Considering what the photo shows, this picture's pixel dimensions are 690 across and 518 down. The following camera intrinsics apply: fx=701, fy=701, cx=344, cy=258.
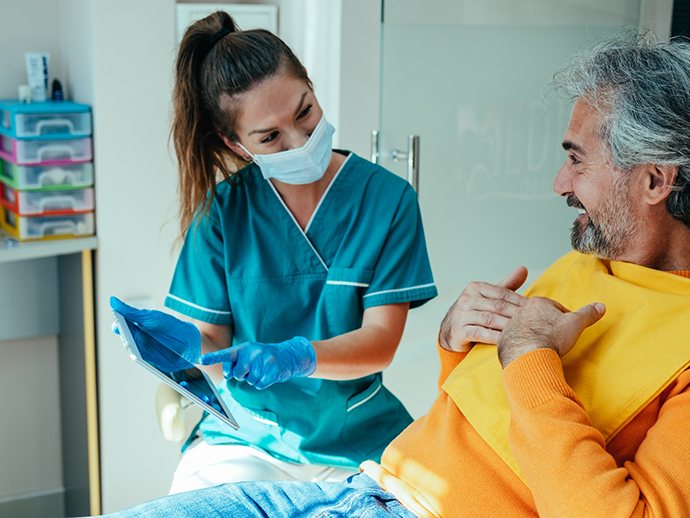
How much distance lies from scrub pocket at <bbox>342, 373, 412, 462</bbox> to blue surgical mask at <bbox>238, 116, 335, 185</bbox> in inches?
17.9

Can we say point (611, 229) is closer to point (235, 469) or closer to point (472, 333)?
point (472, 333)

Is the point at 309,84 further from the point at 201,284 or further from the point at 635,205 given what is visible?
the point at 635,205

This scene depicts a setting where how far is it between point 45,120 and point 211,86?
2.61 feet

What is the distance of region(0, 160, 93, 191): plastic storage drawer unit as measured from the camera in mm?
1953

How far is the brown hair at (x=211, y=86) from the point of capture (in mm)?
1361

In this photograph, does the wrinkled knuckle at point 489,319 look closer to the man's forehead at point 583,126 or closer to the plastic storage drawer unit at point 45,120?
the man's forehead at point 583,126

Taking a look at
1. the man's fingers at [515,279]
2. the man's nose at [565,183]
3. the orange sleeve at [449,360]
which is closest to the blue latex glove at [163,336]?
the orange sleeve at [449,360]

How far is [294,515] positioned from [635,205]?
0.72 metres

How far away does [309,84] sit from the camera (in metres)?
1.46

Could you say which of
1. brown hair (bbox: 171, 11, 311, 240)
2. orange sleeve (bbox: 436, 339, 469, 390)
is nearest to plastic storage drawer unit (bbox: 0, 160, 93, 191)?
brown hair (bbox: 171, 11, 311, 240)

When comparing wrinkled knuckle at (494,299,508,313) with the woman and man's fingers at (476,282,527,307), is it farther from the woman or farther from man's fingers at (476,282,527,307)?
the woman

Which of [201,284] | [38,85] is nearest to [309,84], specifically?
[201,284]

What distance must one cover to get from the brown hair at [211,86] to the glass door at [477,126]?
2.83 ft

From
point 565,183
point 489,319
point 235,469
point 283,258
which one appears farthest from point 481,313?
point 235,469
